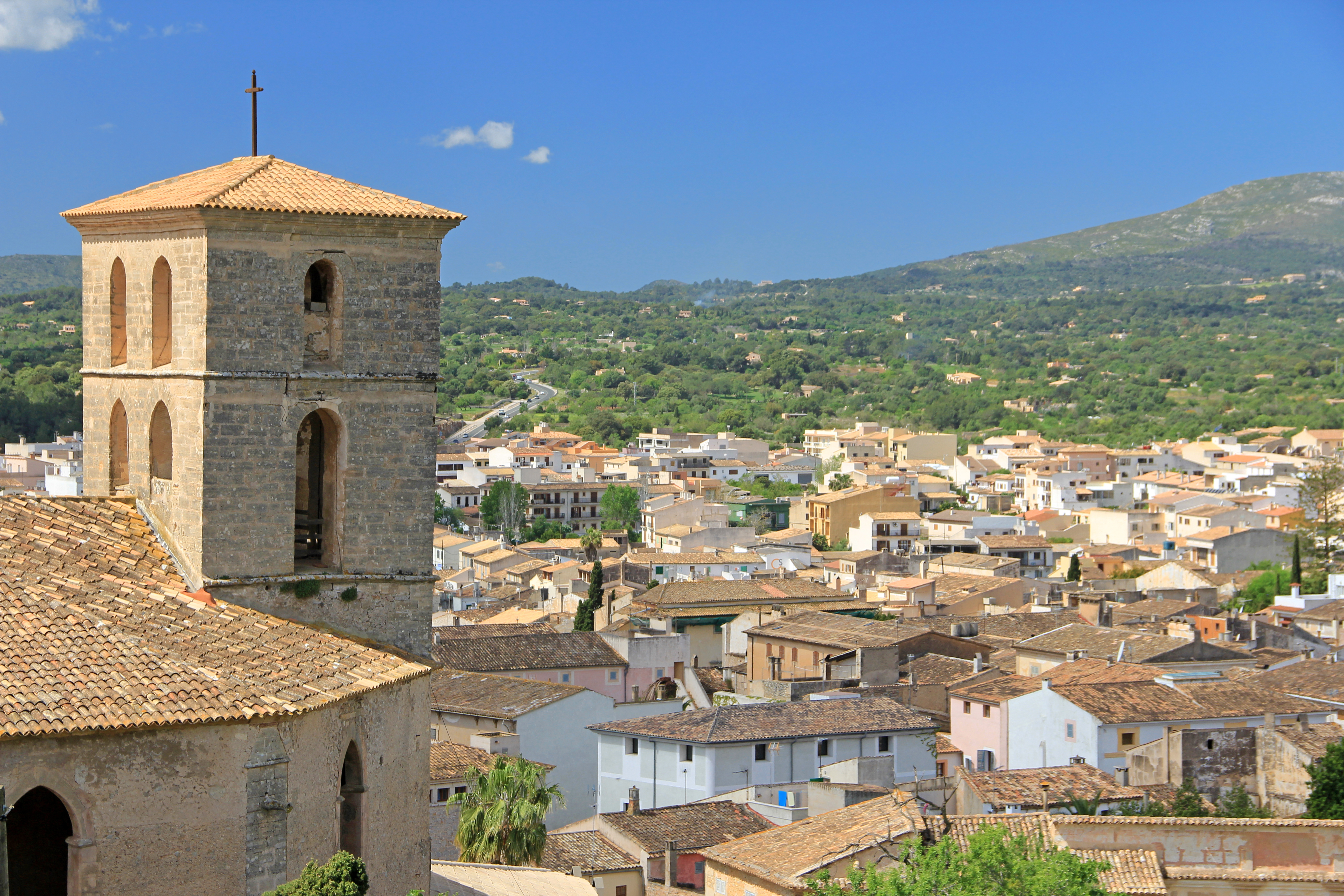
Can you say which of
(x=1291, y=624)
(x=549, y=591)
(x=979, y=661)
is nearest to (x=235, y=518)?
(x=979, y=661)

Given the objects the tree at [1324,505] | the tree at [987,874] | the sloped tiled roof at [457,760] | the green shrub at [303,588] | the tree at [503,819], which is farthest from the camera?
the tree at [1324,505]

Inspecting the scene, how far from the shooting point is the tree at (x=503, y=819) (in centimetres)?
2548

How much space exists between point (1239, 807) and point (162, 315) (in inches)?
781

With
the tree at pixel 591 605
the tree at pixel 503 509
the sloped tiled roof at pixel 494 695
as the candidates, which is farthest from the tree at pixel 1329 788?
the tree at pixel 503 509

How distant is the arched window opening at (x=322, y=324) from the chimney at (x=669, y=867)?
13961 mm

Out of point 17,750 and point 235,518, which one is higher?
point 235,518

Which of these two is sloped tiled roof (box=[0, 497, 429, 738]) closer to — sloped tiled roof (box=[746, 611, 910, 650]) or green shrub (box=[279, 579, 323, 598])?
green shrub (box=[279, 579, 323, 598])

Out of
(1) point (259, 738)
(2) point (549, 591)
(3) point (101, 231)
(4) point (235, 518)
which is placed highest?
(3) point (101, 231)

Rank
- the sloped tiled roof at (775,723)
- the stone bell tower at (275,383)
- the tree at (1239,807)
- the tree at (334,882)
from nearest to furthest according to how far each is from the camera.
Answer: the tree at (334,882) < the stone bell tower at (275,383) < the tree at (1239,807) < the sloped tiled roof at (775,723)

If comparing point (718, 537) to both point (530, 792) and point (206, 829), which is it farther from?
point (206, 829)

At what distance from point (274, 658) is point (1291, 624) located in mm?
43836

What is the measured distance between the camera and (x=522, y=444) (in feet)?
438

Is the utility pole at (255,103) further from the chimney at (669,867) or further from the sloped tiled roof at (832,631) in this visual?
the sloped tiled roof at (832,631)

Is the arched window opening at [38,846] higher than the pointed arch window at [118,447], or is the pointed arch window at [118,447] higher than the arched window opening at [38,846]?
the pointed arch window at [118,447]
